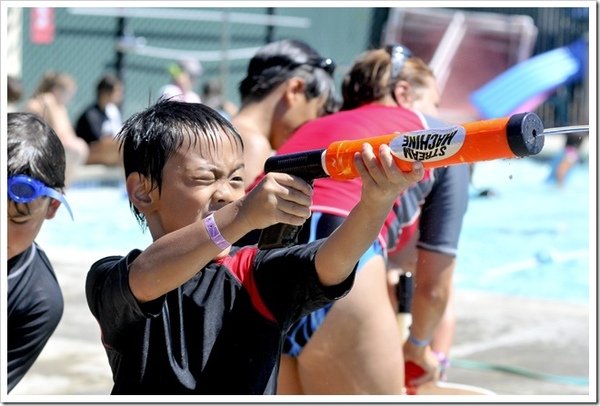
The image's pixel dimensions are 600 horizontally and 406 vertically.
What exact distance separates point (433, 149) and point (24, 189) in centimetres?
132

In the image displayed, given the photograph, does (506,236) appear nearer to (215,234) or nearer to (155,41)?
(155,41)

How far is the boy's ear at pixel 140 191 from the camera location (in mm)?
2391

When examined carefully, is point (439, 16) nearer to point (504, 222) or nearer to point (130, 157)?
point (504, 222)

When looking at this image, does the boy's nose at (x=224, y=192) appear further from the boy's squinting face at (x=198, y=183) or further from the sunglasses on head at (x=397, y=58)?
the sunglasses on head at (x=397, y=58)

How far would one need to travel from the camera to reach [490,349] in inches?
232

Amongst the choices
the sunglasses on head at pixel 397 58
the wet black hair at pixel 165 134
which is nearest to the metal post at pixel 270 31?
the sunglasses on head at pixel 397 58

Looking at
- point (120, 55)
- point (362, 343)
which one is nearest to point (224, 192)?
point (362, 343)

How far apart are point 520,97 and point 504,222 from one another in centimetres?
186

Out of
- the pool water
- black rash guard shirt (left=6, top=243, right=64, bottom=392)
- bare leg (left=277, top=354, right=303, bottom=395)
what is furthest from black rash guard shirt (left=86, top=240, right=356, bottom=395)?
the pool water

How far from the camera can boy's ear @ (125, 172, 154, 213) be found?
239 centimetres

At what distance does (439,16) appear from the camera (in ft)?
A: 71.2

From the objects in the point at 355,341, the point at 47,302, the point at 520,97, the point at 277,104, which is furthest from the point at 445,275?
the point at 520,97

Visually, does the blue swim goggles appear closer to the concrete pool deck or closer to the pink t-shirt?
the pink t-shirt

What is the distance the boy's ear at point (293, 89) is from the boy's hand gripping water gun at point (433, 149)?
1.95m
